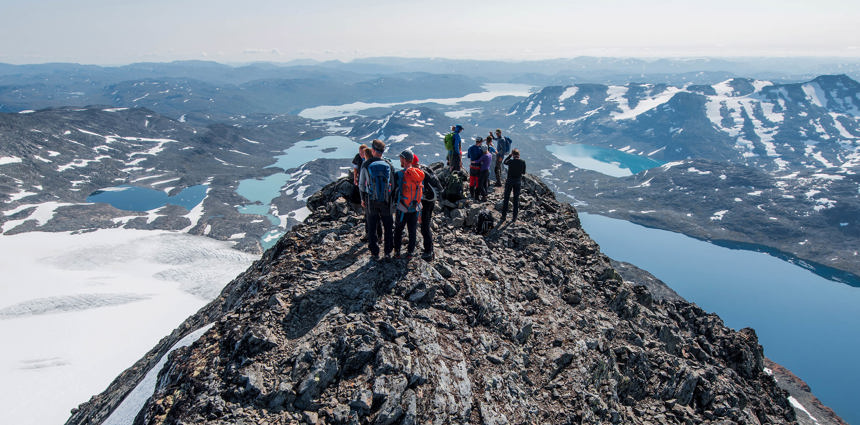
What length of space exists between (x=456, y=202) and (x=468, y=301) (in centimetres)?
747

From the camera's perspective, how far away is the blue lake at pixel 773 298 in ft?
282

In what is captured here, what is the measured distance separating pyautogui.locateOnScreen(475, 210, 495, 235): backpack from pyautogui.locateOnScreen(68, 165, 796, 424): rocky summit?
1.05ft

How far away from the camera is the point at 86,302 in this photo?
6794 centimetres

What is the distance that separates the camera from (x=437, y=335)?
36.0 ft

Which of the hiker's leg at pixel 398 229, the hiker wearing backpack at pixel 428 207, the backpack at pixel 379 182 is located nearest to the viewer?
the backpack at pixel 379 182

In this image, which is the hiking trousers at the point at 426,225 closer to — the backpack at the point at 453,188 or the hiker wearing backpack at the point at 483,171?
the backpack at the point at 453,188

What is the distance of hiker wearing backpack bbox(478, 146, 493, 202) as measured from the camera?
19.9 metres

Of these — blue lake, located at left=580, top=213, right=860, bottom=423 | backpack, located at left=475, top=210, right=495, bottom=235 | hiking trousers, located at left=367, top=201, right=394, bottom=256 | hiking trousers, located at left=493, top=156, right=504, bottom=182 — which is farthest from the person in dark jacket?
blue lake, located at left=580, top=213, right=860, bottom=423

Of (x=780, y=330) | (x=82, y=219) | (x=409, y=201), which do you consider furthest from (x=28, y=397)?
(x=780, y=330)

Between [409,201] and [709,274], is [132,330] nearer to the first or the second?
[409,201]

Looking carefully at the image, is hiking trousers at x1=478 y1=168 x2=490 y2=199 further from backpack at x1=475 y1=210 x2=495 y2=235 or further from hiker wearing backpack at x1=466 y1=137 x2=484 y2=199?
backpack at x1=475 y1=210 x2=495 y2=235

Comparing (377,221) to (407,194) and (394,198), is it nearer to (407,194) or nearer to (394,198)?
(394,198)

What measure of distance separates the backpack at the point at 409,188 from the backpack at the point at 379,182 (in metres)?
0.39

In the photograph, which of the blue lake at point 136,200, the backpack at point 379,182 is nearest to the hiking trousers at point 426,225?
the backpack at point 379,182
